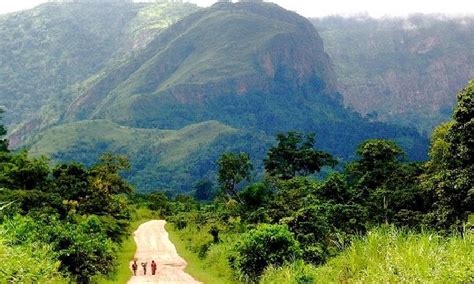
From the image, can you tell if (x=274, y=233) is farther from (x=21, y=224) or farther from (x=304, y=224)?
(x=21, y=224)

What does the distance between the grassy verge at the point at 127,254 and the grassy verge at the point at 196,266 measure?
461 cm

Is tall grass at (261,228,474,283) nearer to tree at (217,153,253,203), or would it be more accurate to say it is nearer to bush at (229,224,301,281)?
bush at (229,224,301,281)

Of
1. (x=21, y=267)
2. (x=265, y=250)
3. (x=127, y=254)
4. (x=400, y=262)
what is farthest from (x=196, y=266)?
(x=400, y=262)

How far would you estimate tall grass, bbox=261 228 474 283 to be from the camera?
541 inches

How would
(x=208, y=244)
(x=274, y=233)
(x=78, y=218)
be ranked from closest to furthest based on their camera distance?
1. (x=274, y=233)
2. (x=78, y=218)
3. (x=208, y=244)

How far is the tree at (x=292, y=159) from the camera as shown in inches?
2657

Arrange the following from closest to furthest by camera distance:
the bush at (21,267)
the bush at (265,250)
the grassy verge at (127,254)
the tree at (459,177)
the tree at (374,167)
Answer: the bush at (21,267), the tree at (459,177), the bush at (265,250), the grassy verge at (127,254), the tree at (374,167)

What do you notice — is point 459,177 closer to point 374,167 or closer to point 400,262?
point 400,262

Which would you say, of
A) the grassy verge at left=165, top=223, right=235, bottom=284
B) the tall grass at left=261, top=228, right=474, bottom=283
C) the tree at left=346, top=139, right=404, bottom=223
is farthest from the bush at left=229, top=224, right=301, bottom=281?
the tree at left=346, top=139, right=404, bottom=223

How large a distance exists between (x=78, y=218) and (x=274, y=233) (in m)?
18.2

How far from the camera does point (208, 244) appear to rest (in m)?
48.7

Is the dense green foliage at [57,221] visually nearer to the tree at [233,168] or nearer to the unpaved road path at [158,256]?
the unpaved road path at [158,256]

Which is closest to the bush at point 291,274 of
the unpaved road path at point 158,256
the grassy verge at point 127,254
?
the grassy verge at point 127,254

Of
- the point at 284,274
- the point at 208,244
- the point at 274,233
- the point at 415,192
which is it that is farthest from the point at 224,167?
the point at 284,274
